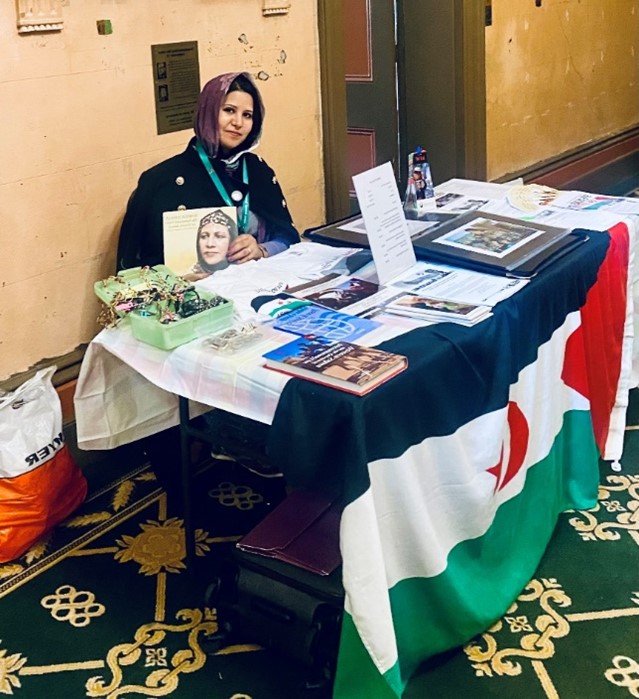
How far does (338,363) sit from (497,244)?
2.26 feet

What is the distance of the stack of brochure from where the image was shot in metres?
1.80

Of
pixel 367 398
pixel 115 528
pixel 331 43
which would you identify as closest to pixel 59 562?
pixel 115 528

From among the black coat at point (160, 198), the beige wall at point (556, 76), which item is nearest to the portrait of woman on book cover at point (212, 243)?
the black coat at point (160, 198)

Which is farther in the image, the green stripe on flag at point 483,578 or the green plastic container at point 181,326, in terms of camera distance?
the green plastic container at point 181,326

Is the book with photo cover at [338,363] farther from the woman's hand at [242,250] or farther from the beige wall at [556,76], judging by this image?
the beige wall at [556,76]

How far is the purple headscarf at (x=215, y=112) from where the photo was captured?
7.68ft

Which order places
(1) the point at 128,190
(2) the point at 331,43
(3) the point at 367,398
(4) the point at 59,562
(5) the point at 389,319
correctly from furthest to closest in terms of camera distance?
(2) the point at 331,43, (1) the point at 128,190, (4) the point at 59,562, (5) the point at 389,319, (3) the point at 367,398

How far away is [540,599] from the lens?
204cm

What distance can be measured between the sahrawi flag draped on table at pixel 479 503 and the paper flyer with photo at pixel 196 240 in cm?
82

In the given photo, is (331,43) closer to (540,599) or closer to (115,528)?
(115,528)

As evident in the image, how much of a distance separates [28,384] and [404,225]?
3.44 feet

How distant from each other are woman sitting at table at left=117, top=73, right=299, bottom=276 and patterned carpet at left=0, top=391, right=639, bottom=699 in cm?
66

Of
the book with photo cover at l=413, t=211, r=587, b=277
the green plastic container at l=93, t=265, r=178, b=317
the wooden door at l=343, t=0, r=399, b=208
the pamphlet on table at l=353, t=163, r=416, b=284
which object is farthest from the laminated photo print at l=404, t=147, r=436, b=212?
the wooden door at l=343, t=0, r=399, b=208

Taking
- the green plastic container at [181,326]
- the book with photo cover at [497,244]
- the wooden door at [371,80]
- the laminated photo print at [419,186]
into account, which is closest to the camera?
the green plastic container at [181,326]
